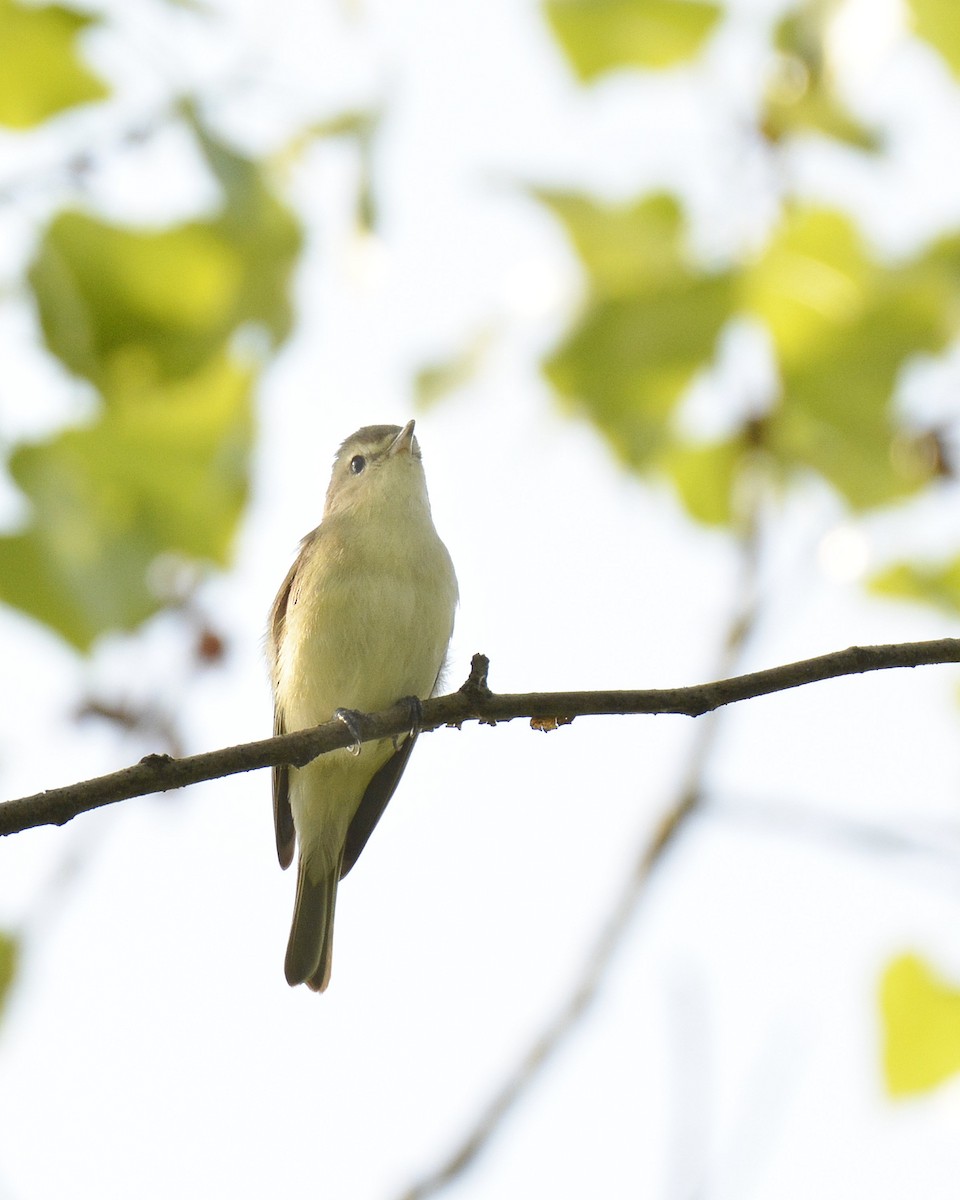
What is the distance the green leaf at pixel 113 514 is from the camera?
249cm

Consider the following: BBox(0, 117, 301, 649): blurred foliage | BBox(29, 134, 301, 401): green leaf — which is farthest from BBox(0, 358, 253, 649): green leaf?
BBox(29, 134, 301, 401): green leaf

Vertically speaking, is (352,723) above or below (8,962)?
above

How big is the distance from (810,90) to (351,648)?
228cm

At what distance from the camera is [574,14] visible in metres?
3.18

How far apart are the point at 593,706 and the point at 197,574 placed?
1196 millimetres

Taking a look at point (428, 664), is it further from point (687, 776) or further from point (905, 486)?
point (905, 486)

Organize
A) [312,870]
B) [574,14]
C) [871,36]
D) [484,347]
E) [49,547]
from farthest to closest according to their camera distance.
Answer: [312,870]
[484,347]
[871,36]
[574,14]
[49,547]

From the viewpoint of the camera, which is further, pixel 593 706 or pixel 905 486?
pixel 905 486

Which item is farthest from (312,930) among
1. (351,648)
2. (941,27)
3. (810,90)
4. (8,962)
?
(941,27)

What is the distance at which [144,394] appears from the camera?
2957 millimetres

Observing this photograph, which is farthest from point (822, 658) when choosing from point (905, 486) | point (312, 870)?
point (312, 870)

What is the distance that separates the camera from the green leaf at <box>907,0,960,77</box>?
10.4ft

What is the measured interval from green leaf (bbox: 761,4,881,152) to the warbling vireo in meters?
1.97

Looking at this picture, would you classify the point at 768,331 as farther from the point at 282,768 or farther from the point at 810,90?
the point at 282,768
